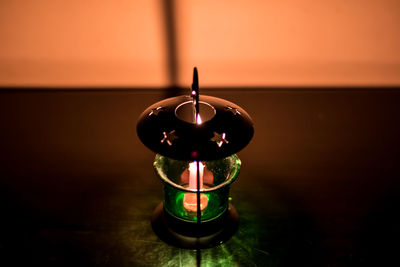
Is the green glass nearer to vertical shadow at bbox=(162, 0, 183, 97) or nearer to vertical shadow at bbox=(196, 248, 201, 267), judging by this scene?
vertical shadow at bbox=(196, 248, 201, 267)

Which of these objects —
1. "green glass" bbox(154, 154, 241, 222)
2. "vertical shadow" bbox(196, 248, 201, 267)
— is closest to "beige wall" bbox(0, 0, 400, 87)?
"green glass" bbox(154, 154, 241, 222)

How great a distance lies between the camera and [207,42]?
1168 mm

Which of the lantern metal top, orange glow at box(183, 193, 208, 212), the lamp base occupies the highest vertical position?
the lantern metal top

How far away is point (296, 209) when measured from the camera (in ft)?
2.55

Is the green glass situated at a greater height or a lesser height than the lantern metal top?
lesser

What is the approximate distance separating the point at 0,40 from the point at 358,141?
125 cm

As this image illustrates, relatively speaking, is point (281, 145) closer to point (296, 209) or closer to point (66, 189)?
point (296, 209)

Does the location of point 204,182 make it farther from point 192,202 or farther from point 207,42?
point 207,42

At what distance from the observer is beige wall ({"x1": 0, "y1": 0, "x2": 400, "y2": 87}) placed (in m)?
1.12

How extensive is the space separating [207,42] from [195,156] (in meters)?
0.74

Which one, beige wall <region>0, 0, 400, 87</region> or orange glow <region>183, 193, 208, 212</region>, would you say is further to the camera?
beige wall <region>0, 0, 400, 87</region>

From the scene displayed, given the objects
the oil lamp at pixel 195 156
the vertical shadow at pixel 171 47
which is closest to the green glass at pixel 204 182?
the oil lamp at pixel 195 156

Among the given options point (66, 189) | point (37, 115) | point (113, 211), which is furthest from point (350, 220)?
point (37, 115)

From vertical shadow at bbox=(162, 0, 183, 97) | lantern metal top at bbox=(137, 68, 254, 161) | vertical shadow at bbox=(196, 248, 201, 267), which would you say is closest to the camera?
lantern metal top at bbox=(137, 68, 254, 161)
